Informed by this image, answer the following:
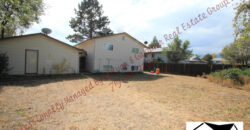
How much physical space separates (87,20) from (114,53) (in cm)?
1475

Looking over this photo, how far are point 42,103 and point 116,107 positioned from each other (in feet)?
9.45

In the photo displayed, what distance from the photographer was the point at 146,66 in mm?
22250

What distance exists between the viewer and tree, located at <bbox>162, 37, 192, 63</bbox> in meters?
22.9

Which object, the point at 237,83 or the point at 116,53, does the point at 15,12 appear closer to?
the point at 116,53

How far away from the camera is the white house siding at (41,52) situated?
9.45m

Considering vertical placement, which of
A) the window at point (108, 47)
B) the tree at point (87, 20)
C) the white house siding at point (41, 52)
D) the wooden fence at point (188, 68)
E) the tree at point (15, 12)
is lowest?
the wooden fence at point (188, 68)

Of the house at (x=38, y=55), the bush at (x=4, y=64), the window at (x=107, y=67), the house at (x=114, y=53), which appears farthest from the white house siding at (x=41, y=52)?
the window at (x=107, y=67)

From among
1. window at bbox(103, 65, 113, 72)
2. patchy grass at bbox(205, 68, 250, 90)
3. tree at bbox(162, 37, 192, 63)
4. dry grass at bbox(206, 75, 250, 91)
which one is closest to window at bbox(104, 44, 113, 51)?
window at bbox(103, 65, 113, 72)

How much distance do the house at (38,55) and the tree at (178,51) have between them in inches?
740

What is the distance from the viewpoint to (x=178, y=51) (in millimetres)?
22922

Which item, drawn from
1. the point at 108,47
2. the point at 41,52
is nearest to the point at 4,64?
the point at 41,52

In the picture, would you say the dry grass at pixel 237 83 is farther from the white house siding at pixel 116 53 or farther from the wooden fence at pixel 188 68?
the white house siding at pixel 116 53

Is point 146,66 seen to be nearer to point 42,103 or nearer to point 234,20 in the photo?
point 234,20

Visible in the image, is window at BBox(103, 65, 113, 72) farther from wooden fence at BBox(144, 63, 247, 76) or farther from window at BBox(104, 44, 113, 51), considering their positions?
wooden fence at BBox(144, 63, 247, 76)
